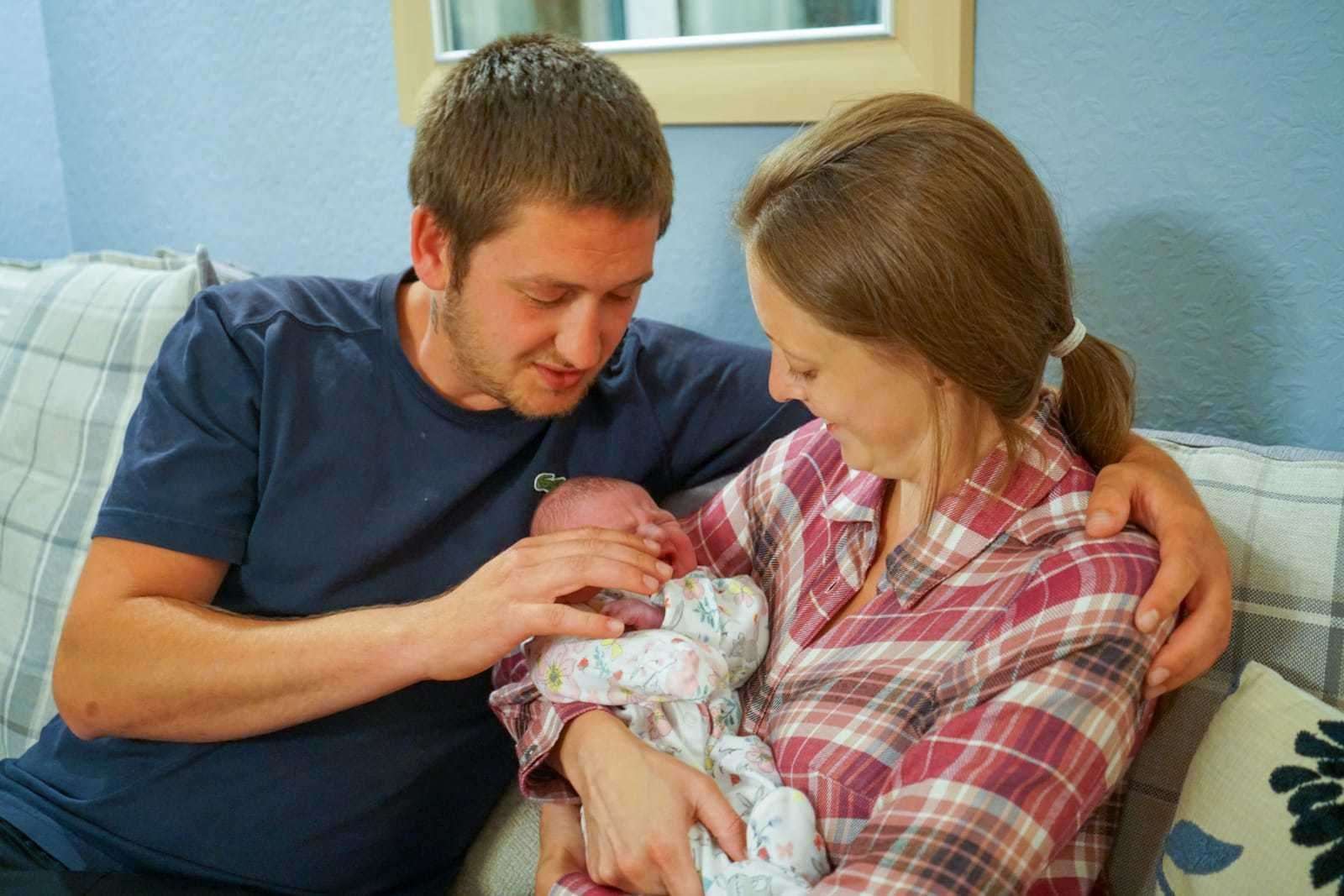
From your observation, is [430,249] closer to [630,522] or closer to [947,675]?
[630,522]

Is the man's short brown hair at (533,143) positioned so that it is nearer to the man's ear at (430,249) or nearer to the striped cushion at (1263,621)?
the man's ear at (430,249)

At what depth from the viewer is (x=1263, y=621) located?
123cm

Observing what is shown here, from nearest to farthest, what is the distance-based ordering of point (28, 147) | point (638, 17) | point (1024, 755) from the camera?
point (1024, 755) < point (638, 17) < point (28, 147)

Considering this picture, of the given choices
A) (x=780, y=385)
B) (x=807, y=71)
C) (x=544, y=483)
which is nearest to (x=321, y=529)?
(x=544, y=483)

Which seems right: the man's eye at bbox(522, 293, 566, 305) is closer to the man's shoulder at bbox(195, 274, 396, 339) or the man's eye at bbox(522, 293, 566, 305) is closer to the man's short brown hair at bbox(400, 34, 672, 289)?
the man's short brown hair at bbox(400, 34, 672, 289)

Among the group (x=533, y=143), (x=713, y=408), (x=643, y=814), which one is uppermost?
(x=533, y=143)

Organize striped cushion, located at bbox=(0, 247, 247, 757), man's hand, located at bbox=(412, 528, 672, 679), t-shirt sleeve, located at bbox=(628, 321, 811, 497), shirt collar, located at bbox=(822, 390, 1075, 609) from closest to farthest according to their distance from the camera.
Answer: shirt collar, located at bbox=(822, 390, 1075, 609) → man's hand, located at bbox=(412, 528, 672, 679) → t-shirt sleeve, located at bbox=(628, 321, 811, 497) → striped cushion, located at bbox=(0, 247, 247, 757)

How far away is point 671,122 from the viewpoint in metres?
1.90

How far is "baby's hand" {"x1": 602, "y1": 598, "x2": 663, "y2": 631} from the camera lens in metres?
1.42

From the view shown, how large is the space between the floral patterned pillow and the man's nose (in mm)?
807

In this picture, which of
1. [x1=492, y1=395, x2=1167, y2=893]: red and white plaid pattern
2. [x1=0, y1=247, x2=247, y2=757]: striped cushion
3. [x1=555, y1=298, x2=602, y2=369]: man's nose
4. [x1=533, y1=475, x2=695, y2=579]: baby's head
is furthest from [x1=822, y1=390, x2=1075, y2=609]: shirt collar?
[x1=0, y1=247, x2=247, y2=757]: striped cushion

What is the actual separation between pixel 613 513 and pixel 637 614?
13 centimetres

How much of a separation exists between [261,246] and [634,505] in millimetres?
1524

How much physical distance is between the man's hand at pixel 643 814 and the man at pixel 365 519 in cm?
17
